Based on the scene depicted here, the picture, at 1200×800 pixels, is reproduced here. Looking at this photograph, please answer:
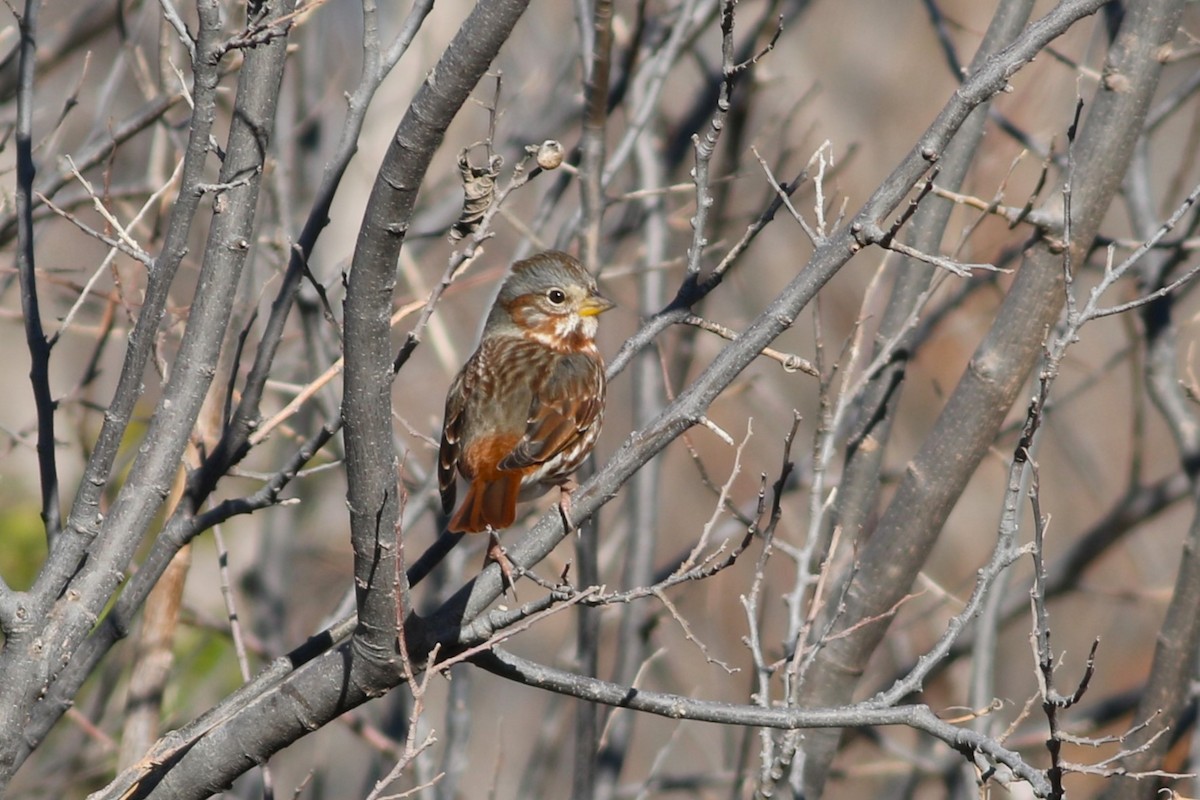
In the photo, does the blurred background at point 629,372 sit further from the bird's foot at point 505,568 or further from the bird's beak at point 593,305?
the bird's beak at point 593,305

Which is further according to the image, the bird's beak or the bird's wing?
the bird's beak

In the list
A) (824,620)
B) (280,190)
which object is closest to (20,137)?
(280,190)

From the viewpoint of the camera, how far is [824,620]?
427cm

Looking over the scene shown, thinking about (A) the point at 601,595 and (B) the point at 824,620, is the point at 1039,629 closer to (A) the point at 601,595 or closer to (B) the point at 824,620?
(A) the point at 601,595

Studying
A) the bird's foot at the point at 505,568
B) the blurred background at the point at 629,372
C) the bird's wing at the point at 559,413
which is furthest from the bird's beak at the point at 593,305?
the bird's foot at the point at 505,568

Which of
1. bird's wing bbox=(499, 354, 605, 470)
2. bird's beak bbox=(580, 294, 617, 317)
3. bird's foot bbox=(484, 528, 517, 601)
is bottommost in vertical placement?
bird's foot bbox=(484, 528, 517, 601)

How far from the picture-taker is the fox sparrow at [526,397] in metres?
3.85

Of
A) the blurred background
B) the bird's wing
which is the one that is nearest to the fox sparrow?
the bird's wing

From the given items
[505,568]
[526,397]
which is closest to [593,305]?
[526,397]

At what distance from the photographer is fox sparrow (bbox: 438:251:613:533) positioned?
3850 mm

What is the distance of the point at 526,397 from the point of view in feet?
13.6

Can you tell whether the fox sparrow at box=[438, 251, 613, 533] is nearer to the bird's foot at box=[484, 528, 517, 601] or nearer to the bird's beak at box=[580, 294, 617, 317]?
the bird's beak at box=[580, 294, 617, 317]

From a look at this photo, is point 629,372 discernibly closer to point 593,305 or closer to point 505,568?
point 593,305

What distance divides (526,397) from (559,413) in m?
0.14
